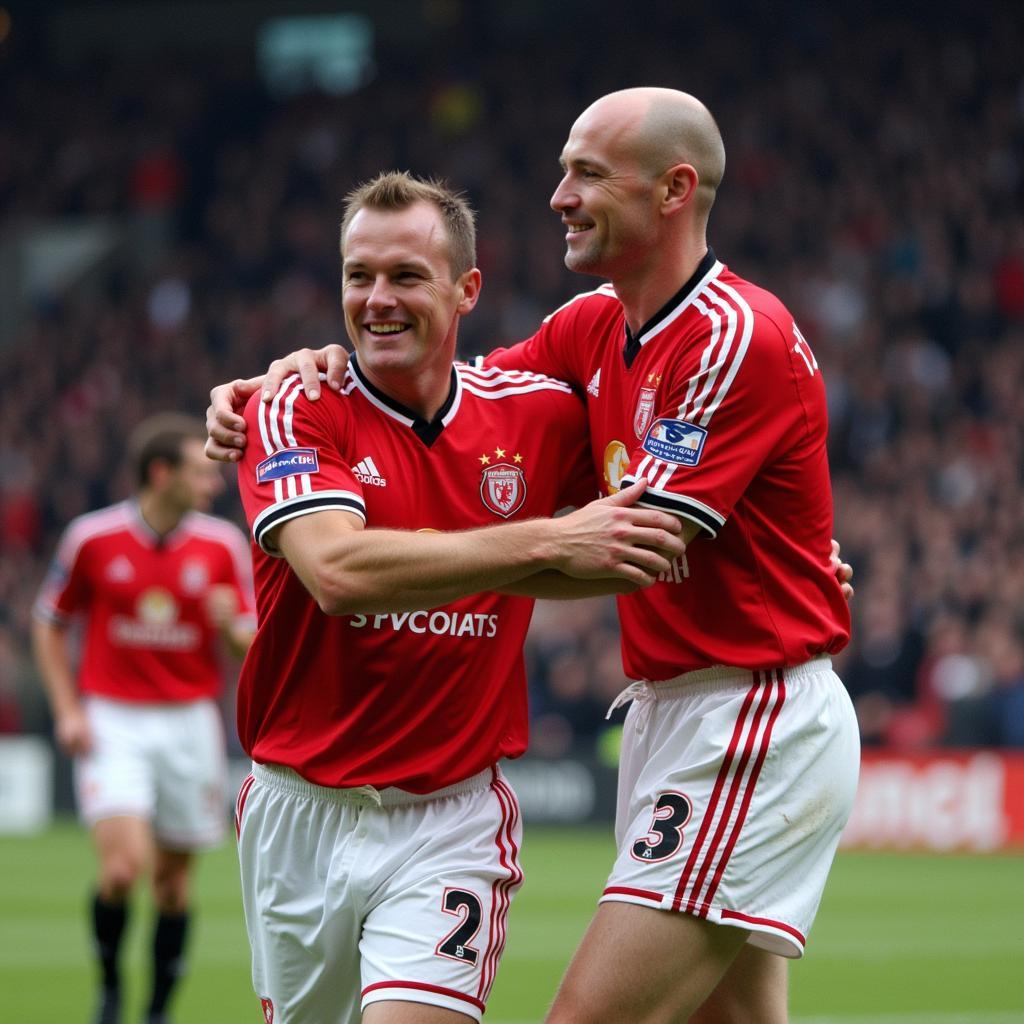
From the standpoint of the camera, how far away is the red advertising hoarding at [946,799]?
1627 cm

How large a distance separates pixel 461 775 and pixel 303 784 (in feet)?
1.29

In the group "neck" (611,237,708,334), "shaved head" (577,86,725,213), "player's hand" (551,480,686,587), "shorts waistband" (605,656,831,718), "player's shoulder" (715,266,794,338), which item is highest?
"shaved head" (577,86,725,213)

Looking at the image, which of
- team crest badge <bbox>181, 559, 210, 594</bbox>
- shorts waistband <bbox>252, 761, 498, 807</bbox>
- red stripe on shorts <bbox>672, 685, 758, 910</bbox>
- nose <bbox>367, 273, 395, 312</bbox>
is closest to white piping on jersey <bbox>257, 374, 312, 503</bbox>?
nose <bbox>367, 273, 395, 312</bbox>

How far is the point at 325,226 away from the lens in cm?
2586

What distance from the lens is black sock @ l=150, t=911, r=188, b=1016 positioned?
27.6 ft

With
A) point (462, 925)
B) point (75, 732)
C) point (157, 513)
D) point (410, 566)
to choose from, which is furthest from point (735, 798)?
point (157, 513)

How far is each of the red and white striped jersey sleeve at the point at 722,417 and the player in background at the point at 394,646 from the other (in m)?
0.09

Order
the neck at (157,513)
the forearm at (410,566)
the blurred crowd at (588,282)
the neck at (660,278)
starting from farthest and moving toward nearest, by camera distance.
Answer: the blurred crowd at (588,282) → the neck at (157,513) → the neck at (660,278) → the forearm at (410,566)

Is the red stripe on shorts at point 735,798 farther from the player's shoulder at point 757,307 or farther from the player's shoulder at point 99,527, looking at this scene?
the player's shoulder at point 99,527

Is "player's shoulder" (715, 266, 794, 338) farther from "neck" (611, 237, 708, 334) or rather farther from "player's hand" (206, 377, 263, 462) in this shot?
"player's hand" (206, 377, 263, 462)

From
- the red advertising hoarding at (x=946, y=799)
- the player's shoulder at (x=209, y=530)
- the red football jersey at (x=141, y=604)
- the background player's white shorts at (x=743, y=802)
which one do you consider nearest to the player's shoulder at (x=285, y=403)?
the background player's white shorts at (x=743, y=802)

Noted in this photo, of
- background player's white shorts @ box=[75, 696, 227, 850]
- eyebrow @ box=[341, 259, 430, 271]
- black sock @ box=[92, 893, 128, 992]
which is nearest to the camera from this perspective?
eyebrow @ box=[341, 259, 430, 271]

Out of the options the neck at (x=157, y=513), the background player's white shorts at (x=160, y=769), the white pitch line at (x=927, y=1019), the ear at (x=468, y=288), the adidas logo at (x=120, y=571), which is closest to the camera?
the ear at (x=468, y=288)

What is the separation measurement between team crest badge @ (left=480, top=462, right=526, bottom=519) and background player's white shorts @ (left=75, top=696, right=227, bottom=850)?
4.49 metres
